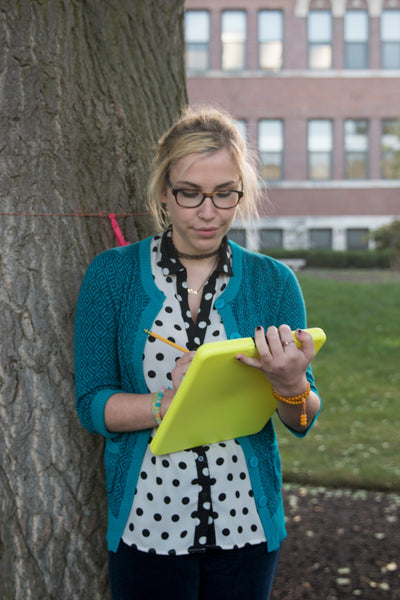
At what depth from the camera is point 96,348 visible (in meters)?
2.06

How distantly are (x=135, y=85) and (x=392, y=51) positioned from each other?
23.8m

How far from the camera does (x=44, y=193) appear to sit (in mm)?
2527

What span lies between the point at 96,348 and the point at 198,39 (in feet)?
76.8

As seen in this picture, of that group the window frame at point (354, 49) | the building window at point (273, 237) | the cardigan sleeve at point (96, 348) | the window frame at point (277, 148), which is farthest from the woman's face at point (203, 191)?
the window frame at point (354, 49)

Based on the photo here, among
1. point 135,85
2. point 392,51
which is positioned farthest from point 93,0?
point 392,51

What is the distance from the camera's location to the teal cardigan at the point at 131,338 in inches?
81.1

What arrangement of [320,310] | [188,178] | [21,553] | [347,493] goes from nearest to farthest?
1. [188,178]
2. [21,553]
3. [347,493]
4. [320,310]

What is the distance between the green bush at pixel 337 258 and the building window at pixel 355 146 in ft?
11.9

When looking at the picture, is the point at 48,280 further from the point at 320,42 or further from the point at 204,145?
the point at 320,42

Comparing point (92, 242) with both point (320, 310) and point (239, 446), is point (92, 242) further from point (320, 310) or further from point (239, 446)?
point (320, 310)

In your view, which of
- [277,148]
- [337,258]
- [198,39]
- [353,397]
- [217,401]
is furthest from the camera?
[277,148]

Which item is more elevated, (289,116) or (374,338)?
(289,116)

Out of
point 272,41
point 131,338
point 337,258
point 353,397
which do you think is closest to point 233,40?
point 272,41

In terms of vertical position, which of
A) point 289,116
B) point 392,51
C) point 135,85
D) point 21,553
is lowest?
point 21,553
